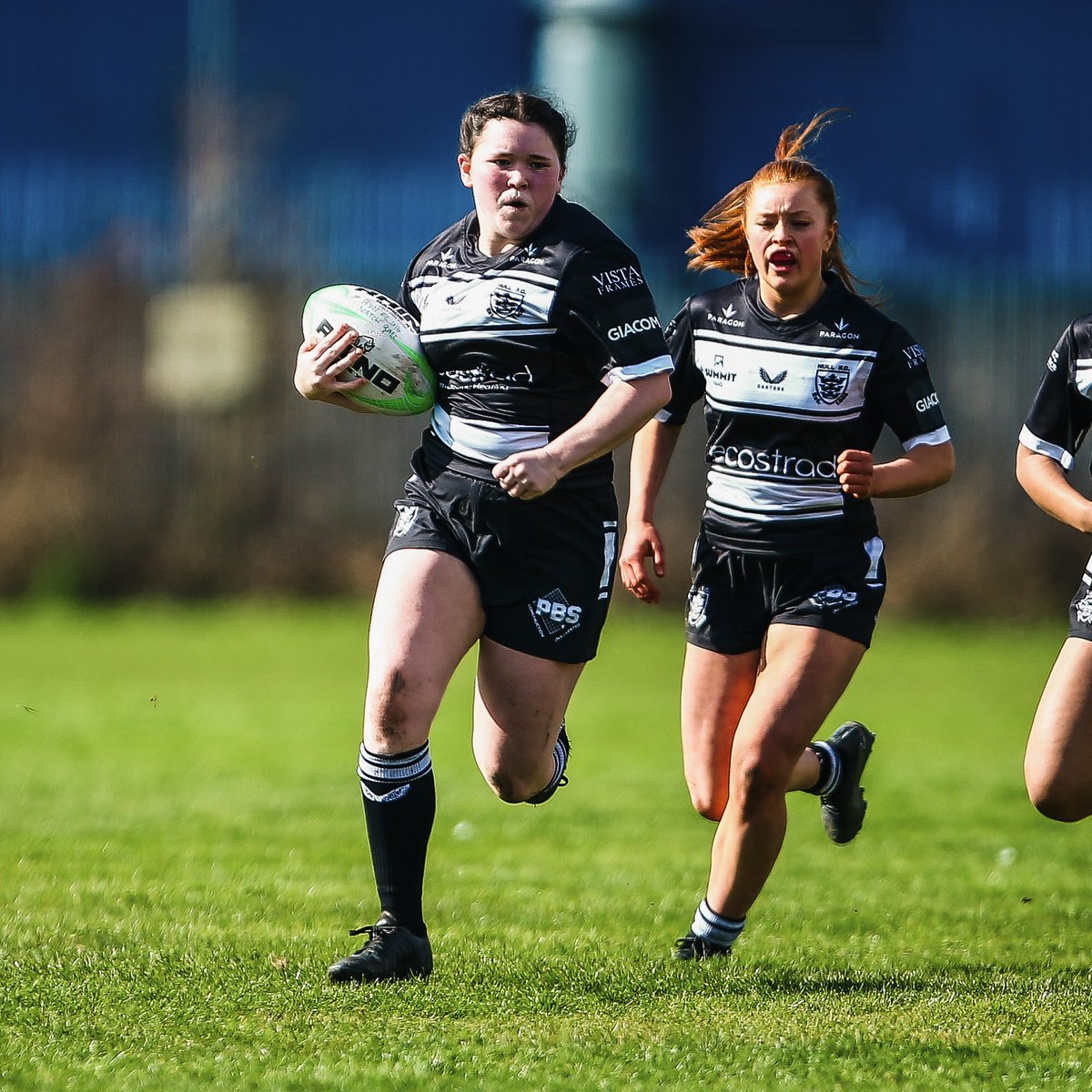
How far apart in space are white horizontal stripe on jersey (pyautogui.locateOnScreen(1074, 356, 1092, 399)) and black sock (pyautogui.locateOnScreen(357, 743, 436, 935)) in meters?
2.30

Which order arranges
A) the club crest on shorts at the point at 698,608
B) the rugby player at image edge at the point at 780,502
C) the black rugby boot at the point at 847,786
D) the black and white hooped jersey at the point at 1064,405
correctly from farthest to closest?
1. the black rugby boot at the point at 847,786
2. the club crest on shorts at the point at 698,608
3. the black and white hooped jersey at the point at 1064,405
4. the rugby player at image edge at the point at 780,502

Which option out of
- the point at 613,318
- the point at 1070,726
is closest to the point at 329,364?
the point at 613,318

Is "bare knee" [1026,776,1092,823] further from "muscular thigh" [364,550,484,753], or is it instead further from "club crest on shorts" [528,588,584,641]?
"muscular thigh" [364,550,484,753]

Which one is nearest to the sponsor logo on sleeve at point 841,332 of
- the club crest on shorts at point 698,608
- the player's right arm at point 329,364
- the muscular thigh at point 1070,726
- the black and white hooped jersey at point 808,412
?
the black and white hooped jersey at point 808,412

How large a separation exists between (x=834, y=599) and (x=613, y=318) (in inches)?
43.5

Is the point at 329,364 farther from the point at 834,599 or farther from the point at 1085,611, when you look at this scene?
the point at 1085,611

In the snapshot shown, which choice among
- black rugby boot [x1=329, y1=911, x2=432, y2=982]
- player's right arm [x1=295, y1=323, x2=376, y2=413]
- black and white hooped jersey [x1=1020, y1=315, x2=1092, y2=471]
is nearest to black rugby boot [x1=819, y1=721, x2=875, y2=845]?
black and white hooped jersey [x1=1020, y1=315, x2=1092, y2=471]

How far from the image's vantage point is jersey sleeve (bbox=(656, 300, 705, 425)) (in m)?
6.15

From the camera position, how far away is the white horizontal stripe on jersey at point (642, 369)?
547cm

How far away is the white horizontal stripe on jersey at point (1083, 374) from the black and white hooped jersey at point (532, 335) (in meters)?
1.29

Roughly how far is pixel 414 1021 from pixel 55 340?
16919 mm

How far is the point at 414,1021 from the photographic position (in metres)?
4.91

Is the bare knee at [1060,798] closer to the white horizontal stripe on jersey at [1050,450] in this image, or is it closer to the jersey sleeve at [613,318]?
the white horizontal stripe on jersey at [1050,450]

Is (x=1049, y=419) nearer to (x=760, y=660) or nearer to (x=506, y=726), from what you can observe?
(x=760, y=660)
